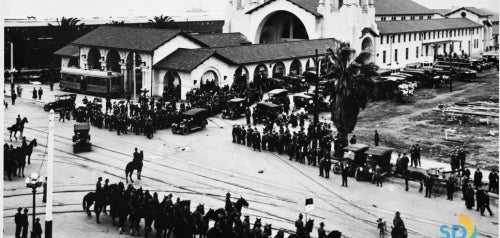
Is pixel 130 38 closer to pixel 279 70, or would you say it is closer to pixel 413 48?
pixel 279 70

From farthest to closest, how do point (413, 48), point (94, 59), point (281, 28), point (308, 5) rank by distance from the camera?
point (413, 48), point (281, 28), point (308, 5), point (94, 59)

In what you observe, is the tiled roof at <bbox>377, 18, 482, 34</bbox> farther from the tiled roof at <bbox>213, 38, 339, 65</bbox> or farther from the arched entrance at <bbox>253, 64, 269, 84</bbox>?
the arched entrance at <bbox>253, 64, 269, 84</bbox>

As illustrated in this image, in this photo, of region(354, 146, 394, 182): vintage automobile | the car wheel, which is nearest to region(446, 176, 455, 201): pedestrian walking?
→ region(354, 146, 394, 182): vintage automobile

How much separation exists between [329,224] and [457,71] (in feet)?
160

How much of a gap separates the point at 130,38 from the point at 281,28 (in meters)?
26.9

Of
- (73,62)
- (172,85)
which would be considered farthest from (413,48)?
(73,62)

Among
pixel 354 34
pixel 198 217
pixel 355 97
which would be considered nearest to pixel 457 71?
pixel 354 34

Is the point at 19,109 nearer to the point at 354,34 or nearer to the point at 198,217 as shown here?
the point at 198,217

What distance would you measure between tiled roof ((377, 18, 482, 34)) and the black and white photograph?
83 cm

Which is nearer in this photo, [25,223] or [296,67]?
[25,223]

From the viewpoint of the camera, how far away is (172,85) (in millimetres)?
51250

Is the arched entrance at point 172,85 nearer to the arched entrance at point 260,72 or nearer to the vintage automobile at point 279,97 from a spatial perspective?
the arched entrance at point 260,72

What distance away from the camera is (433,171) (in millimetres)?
26828
